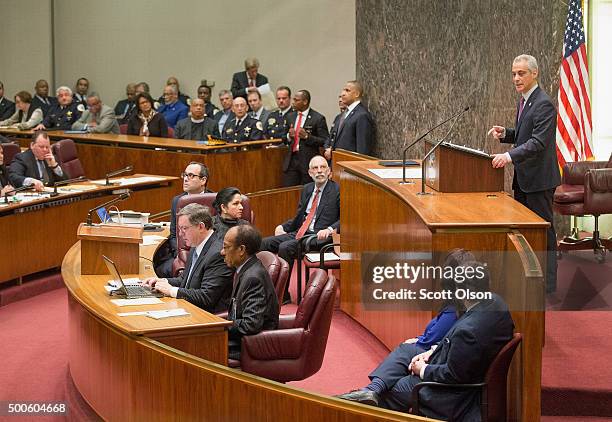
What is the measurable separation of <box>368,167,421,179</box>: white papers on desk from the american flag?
2155 mm

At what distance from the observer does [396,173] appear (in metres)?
7.39

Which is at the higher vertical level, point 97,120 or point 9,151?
point 97,120

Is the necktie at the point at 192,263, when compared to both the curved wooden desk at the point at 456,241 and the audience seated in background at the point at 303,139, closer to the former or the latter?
the curved wooden desk at the point at 456,241

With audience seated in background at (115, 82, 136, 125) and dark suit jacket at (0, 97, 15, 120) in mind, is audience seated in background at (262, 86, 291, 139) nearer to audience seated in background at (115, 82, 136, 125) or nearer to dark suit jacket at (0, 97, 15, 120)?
audience seated in background at (115, 82, 136, 125)

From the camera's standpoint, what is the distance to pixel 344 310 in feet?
26.7

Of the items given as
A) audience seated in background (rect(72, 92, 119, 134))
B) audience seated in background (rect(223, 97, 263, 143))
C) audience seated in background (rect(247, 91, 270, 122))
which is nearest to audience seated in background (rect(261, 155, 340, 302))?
audience seated in background (rect(223, 97, 263, 143))

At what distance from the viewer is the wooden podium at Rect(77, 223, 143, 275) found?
20.7 ft

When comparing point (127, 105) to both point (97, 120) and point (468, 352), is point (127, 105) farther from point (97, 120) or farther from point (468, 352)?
point (468, 352)

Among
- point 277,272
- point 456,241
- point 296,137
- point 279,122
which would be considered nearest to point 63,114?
point 279,122

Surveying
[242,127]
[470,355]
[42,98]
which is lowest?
[470,355]

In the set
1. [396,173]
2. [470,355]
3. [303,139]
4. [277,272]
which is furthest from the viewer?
[303,139]

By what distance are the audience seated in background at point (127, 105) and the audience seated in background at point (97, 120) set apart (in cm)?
181

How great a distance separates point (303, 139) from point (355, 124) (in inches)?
57.8

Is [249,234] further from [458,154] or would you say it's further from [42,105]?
[42,105]
